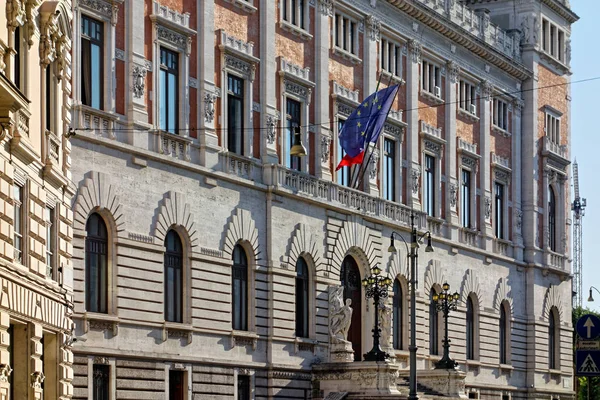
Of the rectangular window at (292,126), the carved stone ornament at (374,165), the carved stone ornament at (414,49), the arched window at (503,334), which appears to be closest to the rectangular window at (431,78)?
the carved stone ornament at (414,49)

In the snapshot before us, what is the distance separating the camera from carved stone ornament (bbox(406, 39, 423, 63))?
2530 inches

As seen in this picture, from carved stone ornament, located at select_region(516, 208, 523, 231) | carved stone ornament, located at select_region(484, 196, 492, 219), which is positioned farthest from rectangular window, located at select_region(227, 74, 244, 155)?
carved stone ornament, located at select_region(516, 208, 523, 231)

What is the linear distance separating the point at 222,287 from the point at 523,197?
2964 centimetres

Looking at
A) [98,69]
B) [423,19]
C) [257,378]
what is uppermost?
[423,19]

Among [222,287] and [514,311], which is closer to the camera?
[222,287]

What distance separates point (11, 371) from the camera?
31.2 m

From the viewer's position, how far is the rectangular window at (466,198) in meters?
69.4

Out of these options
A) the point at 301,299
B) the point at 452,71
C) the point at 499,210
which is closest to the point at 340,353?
the point at 301,299

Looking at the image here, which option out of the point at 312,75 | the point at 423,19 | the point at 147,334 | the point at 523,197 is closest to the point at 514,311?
the point at 523,197

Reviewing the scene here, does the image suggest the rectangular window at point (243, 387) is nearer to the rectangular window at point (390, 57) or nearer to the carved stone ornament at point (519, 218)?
the rectangular window at point (390, 57)

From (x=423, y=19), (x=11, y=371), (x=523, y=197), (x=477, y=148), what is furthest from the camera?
(x=523, y=197)

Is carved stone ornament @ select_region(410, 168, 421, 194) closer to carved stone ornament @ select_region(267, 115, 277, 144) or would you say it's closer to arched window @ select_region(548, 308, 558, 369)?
carved stone ornament @ select_region(267, 115, 277, 144)

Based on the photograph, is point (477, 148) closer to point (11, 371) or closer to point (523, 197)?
point (523, 197)

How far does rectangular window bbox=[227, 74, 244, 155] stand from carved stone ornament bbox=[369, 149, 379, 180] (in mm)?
9243
